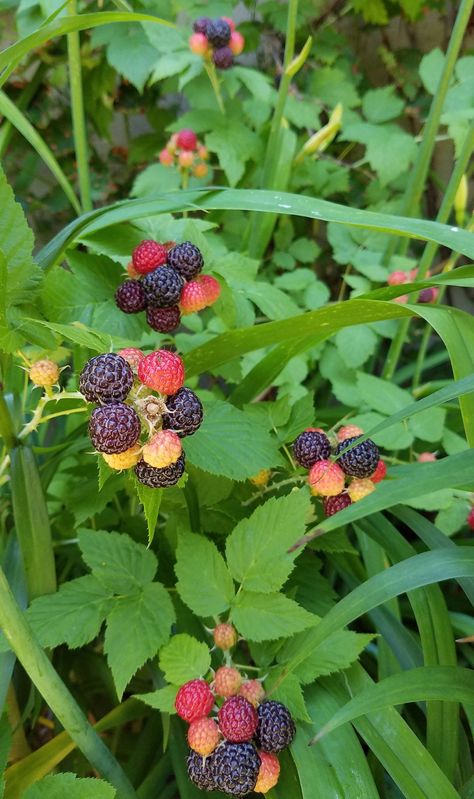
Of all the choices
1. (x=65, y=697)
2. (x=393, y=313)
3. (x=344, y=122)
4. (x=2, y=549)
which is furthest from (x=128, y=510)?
(x=344, y=122)

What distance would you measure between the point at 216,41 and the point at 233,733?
34.2 inches

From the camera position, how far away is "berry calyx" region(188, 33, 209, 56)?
35.3 inches

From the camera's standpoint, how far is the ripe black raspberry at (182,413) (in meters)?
0.40

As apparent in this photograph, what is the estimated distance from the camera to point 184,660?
0.50 meters

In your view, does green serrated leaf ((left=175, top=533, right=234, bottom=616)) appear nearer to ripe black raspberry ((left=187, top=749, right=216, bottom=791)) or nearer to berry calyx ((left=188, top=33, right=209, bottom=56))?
ripe black raspberry ((left=187, top=749, right=216, bottom=791))

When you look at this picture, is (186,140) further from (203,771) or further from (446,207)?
(203,771)

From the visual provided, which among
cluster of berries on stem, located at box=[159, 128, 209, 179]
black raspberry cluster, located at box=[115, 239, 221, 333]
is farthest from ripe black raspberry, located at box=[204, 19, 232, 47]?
black raspberry cluster, located at box=[115, 239, 221, 333]

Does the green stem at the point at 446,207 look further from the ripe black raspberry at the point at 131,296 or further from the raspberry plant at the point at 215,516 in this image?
the ripe black raspberry at the point at 131,296

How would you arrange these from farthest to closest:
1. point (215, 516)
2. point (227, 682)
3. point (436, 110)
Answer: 1. point (436, 110)
2. point (215, 516)
3. point (227, 682)

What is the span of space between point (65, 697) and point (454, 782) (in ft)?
1.07

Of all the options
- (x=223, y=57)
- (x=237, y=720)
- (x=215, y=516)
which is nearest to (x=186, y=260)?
(x=215, y=516)

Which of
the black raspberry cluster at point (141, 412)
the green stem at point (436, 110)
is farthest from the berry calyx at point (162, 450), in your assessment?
the green stem at point (436, 110)

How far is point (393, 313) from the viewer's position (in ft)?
1.55

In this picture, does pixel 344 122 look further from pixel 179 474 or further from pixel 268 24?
pixel 179 474
